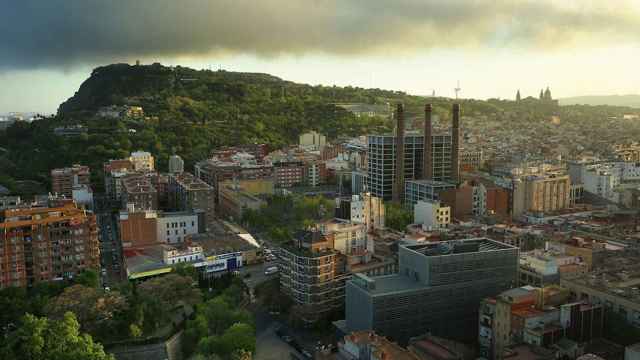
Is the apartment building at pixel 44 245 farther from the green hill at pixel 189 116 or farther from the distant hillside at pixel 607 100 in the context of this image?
the distant hillside at pixel 607 100

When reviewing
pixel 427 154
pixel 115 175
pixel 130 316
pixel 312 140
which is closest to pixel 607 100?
pixel 312 140

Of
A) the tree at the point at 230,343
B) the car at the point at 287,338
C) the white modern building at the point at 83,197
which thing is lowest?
the car at the point at 287,338

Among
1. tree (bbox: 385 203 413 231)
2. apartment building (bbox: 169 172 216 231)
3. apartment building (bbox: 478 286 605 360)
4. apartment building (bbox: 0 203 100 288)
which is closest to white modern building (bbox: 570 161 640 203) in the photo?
tree (bbox: 385 203 413 231)

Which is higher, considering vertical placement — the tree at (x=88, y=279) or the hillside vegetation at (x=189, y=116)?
the hillside vegetation at (x=189, y=116)

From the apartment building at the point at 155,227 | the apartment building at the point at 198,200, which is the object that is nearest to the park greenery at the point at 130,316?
the apartment building at the point at 155,227

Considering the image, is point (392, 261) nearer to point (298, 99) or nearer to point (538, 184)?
point (538, 184)

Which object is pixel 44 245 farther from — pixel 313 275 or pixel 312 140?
pixel 312 140

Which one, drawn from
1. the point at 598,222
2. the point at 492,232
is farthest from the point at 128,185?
the point at 598,222
